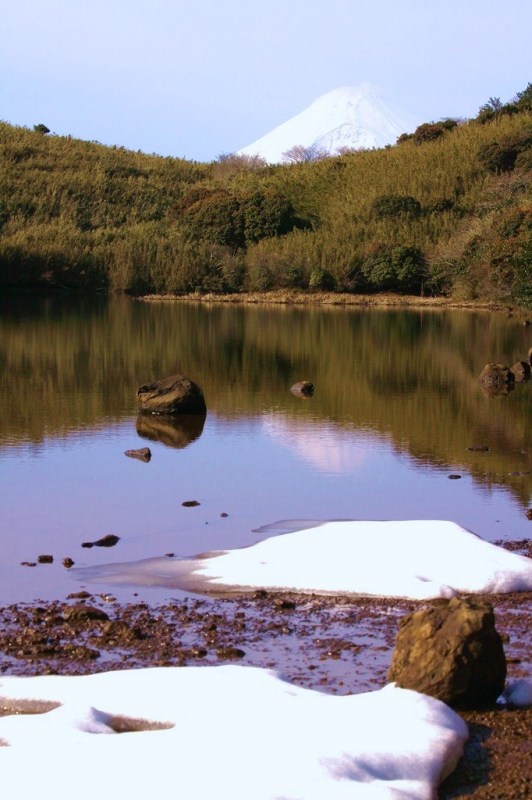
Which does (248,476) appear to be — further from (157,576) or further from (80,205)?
(80,205)

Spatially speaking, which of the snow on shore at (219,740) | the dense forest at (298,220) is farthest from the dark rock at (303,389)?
the dense forest at (298,220)

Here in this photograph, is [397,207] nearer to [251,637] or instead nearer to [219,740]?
[251,637]

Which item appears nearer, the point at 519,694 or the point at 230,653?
the point at 519,694

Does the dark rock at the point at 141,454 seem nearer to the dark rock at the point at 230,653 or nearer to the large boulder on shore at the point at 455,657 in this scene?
the dark rock at the point at 230,653

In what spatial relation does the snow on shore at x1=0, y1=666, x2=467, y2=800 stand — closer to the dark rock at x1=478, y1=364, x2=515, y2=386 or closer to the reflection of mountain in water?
the reflection of mountain in water

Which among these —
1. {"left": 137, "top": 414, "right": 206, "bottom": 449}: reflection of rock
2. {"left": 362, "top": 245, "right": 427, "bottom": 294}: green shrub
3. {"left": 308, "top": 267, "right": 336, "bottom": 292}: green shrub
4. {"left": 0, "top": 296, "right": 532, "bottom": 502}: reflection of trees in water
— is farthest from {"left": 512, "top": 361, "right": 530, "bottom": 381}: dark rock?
{"left": 308, "top": 267, "right": 336, "bottom": 292}: green shrub

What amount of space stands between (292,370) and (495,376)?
16.9 ft

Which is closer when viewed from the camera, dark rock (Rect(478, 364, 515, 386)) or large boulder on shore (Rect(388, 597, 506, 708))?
large boulder on shore (Rect(388, 597, 506, 708))

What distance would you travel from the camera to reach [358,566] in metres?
9.65

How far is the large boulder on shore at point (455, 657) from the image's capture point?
6.64 meters

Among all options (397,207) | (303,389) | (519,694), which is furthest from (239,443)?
(397,207)

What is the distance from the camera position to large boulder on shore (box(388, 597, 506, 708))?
6645 millimetres

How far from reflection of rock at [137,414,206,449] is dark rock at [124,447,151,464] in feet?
3.53

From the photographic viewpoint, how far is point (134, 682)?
676 centimetres
